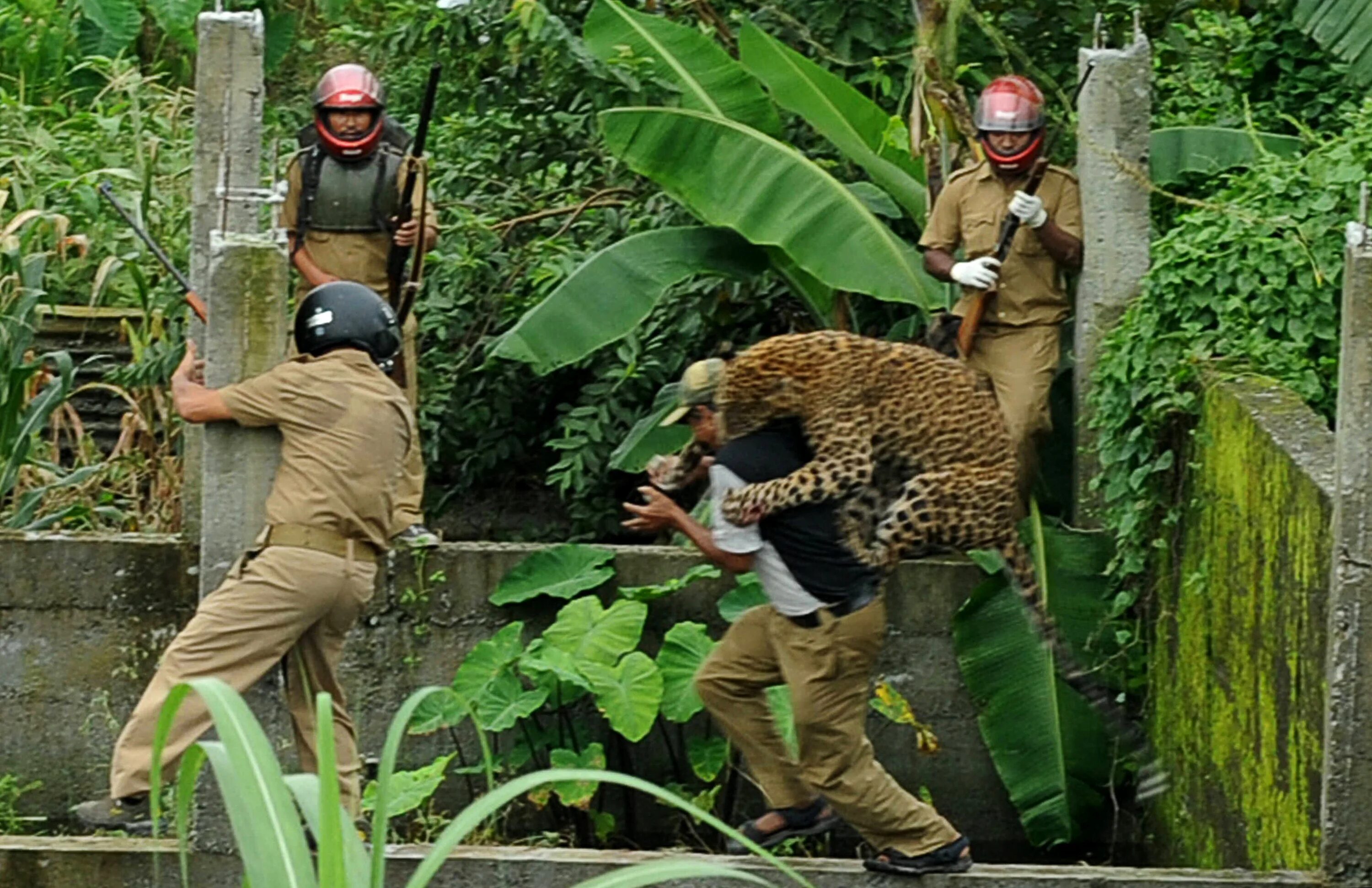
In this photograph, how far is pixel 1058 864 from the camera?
8.44 m

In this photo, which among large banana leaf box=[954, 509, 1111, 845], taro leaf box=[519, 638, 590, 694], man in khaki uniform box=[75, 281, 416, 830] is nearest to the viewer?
man in khaki uniform box=[75, 281, 416, 830]

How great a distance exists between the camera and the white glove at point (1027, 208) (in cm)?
837

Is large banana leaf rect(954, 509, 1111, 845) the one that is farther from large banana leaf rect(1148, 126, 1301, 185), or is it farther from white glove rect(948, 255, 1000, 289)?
large banana leaf rect(1148, 126, 1301, 185)

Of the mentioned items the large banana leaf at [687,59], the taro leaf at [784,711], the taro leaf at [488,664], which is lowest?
the taro leaf at [784,711]

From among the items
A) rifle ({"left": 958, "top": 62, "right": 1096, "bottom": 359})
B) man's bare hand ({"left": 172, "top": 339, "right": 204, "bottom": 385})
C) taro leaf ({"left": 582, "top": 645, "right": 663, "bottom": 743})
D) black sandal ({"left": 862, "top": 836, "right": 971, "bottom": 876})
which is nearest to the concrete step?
black sandal ({"left": 862, "top": 836, "right": 971, "bottom": 876})

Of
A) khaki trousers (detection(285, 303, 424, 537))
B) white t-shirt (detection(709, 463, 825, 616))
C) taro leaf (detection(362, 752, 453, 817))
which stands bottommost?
taro leaf (detection(362, 752, 453, 817))

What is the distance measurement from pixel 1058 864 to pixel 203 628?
3.38 meters

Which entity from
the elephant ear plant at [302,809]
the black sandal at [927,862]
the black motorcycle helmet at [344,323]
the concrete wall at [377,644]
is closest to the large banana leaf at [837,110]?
the concrete wall at [377,644]

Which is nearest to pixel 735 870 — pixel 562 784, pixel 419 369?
pixel 562 784

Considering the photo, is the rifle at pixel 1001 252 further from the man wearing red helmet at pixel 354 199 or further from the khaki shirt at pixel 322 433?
the khaki shirt at pixel 322 433

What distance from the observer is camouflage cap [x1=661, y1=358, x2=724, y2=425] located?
6.68 metres

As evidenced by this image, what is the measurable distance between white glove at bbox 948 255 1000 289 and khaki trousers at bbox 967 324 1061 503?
0.31 m

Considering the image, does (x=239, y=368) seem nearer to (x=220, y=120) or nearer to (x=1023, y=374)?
(x=220, y=120)

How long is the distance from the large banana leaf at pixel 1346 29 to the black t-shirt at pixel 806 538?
396cm
